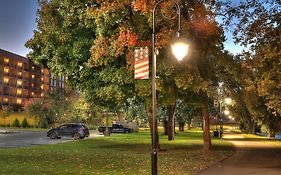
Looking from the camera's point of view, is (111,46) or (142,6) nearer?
(142,6)

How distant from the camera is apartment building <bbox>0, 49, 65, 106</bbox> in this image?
411 ft

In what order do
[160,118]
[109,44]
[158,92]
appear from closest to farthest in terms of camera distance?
1. [109,44]
2. [158,92]
3. [160,118]

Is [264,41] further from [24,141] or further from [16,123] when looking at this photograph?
[16,123]

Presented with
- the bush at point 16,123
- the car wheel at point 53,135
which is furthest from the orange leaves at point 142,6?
the bush at point 16,123

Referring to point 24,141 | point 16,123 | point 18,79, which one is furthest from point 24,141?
point 18,79

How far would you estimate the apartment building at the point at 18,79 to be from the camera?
125250mm

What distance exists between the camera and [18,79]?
13338 centimetres

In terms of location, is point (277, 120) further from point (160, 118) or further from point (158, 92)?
point (158, 92)

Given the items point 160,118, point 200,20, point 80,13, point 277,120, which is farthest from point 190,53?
point 160,118

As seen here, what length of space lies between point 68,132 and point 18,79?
305ft

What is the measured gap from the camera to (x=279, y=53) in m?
21.5

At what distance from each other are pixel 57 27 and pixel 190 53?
7949 mm

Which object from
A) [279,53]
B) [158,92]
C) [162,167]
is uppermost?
[279,53]

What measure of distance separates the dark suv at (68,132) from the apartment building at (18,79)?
7940cm
